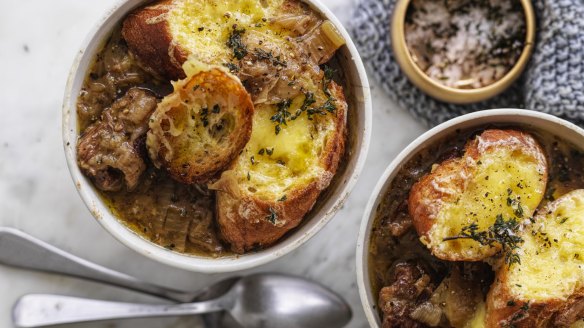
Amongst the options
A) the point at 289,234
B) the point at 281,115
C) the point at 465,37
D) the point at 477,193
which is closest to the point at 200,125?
the point at 281,115

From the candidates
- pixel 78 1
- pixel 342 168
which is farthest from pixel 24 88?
pixel 342 168

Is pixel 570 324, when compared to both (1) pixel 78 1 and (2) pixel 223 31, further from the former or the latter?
(1) pixel 78 1

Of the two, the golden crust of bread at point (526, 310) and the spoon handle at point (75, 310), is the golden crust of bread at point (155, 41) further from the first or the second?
the golden crust of bread at point (526, 310)

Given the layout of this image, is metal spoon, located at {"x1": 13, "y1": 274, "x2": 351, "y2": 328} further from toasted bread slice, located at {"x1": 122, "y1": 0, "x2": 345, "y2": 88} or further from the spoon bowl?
toasted bread slice, located at {"x1": 122, "y1": 0, "x2": 345, "y2": 88}

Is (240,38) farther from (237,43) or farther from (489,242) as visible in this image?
(489,242)

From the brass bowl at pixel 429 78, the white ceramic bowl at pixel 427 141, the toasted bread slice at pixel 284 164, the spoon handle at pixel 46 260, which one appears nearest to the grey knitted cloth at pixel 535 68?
the brass bowl at pixel 429 78

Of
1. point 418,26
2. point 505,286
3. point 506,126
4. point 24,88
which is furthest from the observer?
point 418,26
